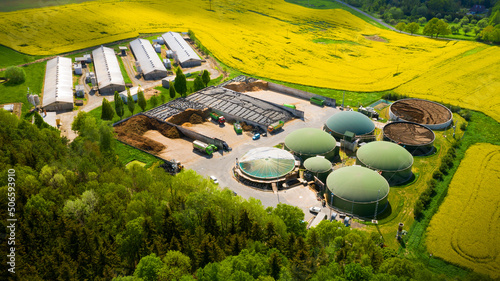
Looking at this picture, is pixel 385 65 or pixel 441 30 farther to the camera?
pixel 441 30

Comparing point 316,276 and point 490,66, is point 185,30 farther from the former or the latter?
point 316,276

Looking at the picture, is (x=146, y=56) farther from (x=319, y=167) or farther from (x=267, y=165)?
(x=319, y=167)

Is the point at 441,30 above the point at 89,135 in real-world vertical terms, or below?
above

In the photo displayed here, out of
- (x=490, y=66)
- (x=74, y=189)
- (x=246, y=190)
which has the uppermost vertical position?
(x=490, y=66)

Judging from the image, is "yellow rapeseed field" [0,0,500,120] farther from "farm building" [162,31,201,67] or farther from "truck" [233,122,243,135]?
"truck" [233,122,243,135]

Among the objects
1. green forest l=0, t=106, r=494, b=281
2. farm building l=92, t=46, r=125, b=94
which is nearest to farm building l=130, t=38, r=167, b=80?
farm building l=92, t=46, r=125, b=94

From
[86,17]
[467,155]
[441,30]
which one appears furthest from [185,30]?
[467,155]
